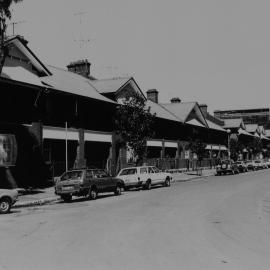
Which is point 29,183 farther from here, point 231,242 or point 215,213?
point 231,242

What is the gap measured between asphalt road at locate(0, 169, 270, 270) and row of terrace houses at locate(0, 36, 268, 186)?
9089 mm

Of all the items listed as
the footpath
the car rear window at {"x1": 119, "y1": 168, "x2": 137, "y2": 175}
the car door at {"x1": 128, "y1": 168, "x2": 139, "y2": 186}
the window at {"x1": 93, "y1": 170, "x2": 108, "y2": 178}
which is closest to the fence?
the car rear window at {"x1": 119, "y1": 168, "x2": 137, "y2": 175}

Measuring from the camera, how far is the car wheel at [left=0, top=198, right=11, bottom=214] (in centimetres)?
1695

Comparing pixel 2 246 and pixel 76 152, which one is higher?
pixel 76 152

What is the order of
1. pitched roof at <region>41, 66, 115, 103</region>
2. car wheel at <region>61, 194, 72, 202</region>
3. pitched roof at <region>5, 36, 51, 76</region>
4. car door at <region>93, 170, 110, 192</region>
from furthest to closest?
pitched roof at <region>41, 66, 115, 103</region> < pitched roof at <region>5, 36, 51, 76</region> < car door at <region>93, 170, 110, 192</region> < car wheel at <region>61, 194, 72, 202</region>

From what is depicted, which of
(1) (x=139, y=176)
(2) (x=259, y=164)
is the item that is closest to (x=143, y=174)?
(1) (x=139, y=176)

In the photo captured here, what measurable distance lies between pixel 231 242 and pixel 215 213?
5.72m

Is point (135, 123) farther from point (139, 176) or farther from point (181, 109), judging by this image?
point (181, 109)

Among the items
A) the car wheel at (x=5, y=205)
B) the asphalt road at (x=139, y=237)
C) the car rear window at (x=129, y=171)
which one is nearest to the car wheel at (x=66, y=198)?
the asphalt road at (x=139, y=237)

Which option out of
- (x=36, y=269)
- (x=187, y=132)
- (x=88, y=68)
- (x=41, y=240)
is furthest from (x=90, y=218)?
(x=187, y=132)

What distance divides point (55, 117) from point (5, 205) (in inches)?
526

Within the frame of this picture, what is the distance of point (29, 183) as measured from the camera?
2753 centimetres

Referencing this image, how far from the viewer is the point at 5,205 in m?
17.1

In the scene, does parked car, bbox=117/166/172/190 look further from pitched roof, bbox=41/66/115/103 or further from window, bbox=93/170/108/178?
pitched roof, bbox=41/66/115/103
